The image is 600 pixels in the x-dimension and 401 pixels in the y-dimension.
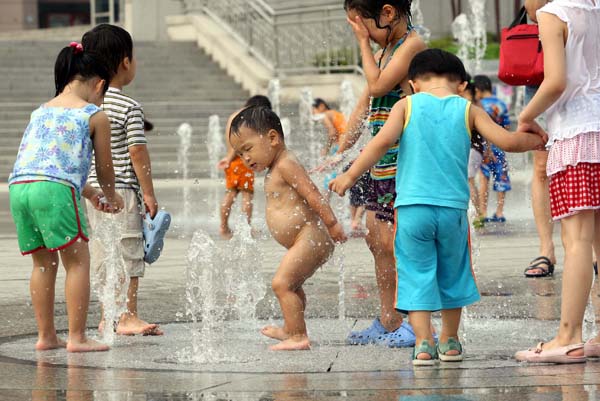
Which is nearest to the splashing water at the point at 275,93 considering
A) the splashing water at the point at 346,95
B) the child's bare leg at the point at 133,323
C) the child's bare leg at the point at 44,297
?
the splashing water at the point at 346,95

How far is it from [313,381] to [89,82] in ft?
6.76

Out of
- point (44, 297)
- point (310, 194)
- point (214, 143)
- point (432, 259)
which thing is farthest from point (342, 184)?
point (214, 143)

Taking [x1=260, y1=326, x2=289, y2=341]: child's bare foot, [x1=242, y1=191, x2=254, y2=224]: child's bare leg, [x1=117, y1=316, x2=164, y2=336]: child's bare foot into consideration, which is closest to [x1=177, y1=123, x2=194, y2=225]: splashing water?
[x1=242, y1=191, x2=254, y2=224]: child's bare leg

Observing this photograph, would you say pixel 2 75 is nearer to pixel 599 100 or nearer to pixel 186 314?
pixel 186 314

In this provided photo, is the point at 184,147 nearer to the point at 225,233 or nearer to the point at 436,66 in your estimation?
the point at 225,233

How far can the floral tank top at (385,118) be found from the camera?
623 centimetres

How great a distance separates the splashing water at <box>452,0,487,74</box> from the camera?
2836cm

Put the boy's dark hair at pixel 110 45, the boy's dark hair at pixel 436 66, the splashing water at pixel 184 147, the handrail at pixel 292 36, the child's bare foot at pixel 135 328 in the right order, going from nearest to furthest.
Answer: the boy's dark hair at pixel 436 66 → the child's bare foot at pixel 135 328 → the boy's dark hair at pixel 110 45 → the splashing water at pixel 184 147 → the handrail at pixel 292 36

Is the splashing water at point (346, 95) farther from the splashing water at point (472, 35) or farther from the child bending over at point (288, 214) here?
the child bending over at point (288, 214)

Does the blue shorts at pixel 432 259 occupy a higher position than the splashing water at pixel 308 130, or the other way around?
the splashing water at pixel 308 130

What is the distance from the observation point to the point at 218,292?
8.79 metres

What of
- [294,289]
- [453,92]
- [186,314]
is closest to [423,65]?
[453,92]

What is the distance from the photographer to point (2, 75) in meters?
29.0

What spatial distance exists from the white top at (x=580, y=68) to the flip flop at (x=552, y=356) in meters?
0.90
